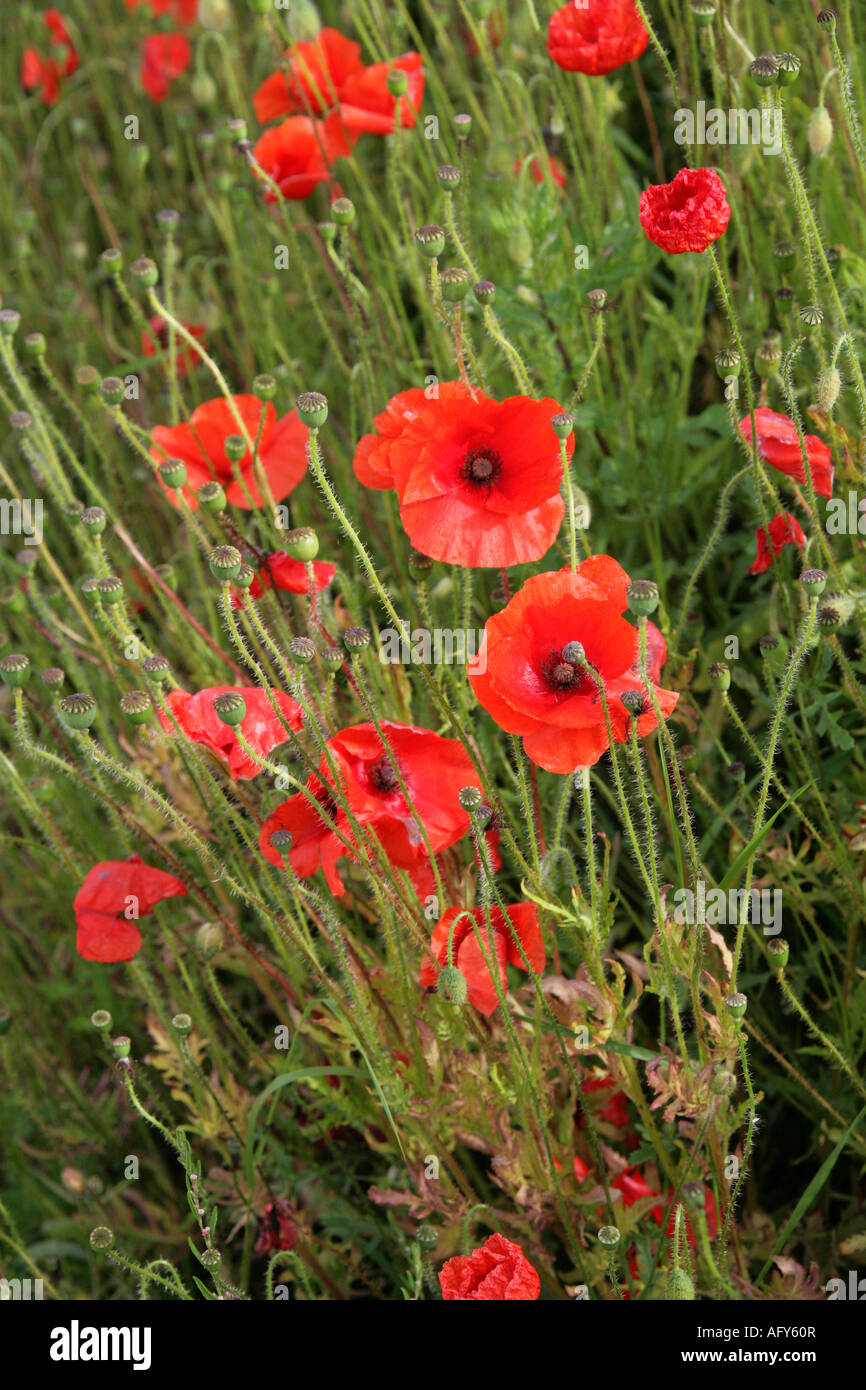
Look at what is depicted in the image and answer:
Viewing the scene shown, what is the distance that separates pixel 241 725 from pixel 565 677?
1.27ft

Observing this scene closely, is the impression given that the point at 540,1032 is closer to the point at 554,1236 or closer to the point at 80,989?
the point at 554,1236

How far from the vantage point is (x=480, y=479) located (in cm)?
165

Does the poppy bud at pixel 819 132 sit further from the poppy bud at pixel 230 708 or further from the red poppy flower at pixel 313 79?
the poppy bud at pixel 230 708

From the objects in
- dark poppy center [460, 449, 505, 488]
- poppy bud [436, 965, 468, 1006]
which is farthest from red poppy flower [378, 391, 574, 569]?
poppy bud [436, 965, 468, 1006]

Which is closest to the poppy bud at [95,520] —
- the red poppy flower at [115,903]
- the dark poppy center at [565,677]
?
the red poppy flower at [115,903]

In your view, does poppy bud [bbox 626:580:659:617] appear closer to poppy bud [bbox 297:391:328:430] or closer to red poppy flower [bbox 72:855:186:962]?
poppy bud [bbox 297:391:328:430]

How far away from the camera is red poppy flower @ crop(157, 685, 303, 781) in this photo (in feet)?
5.44

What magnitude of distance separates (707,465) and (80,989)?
1311 millimetres

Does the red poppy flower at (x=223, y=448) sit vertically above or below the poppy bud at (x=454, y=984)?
above

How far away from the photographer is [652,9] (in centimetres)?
273

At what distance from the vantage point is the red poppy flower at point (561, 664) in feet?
4.83

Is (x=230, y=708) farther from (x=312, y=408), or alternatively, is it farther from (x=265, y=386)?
(x=265, y=386)

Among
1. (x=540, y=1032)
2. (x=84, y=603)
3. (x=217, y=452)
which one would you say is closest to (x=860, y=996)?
(x=540, y=1032)

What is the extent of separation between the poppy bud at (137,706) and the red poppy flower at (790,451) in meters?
0.79
